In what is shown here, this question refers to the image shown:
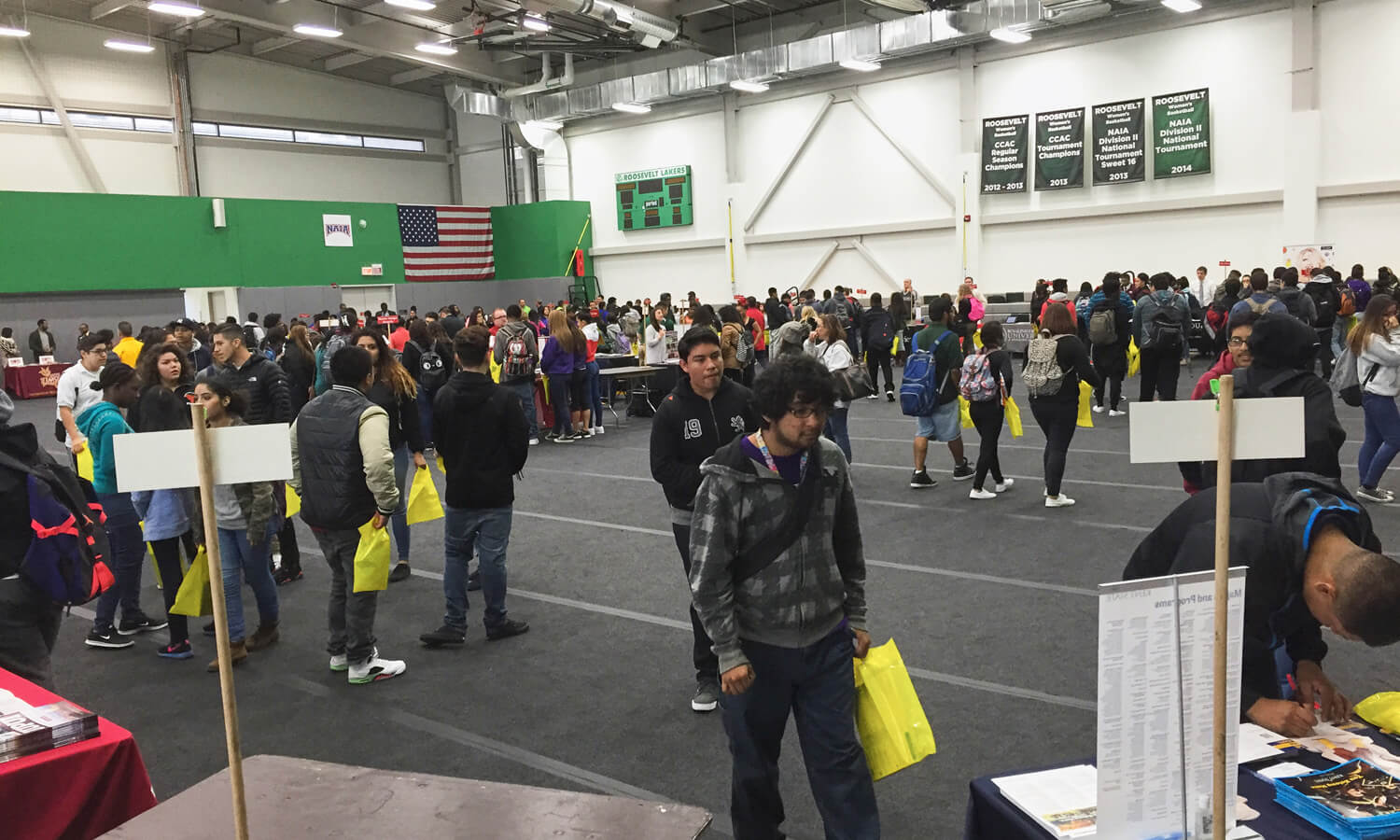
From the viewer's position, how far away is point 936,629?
5168 millimetres

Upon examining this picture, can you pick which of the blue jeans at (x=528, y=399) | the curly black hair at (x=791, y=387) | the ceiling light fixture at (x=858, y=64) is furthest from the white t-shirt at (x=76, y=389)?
the ceiling light fixture at (x=858, y=64)

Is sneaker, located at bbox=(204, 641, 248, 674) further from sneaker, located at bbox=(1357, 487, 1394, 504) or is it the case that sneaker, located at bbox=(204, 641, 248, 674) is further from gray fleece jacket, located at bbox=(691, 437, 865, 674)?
sneaker, located at bbox=(1357, 487, 1394, 504)

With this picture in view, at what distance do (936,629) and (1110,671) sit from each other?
3.57 m

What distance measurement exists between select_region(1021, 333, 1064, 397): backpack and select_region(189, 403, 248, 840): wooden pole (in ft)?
20.9

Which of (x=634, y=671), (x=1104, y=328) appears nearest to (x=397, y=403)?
(x=634, y=671)

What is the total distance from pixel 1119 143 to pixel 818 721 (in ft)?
59.5

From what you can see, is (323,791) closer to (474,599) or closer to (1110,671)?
(1110,671)

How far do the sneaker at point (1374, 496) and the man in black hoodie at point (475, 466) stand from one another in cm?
607

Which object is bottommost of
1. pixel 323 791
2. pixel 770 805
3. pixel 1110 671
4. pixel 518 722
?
pixel 518 722

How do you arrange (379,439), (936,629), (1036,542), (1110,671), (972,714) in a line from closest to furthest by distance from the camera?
(1110,671)
(972,714)
(379,439)
(936,629)
(1036,542)

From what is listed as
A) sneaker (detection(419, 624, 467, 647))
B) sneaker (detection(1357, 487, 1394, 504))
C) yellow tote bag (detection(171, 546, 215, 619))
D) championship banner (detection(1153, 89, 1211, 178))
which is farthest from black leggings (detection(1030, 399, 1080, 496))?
championship banner (detection(1153, 89, 1211, 178))

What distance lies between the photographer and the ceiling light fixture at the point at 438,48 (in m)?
21.4

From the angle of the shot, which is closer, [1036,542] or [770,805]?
[770,805]

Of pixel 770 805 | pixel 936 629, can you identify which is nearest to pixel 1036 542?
pixel 936 629
